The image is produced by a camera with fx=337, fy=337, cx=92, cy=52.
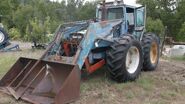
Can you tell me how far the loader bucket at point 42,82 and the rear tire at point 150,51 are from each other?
124 inches

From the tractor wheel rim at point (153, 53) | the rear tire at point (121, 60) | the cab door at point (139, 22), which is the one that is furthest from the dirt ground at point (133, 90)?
the cab door at point (139, 22)

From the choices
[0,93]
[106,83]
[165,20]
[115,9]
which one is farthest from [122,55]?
[165,20]

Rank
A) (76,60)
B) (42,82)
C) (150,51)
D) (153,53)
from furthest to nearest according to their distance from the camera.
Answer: (153,53), (150,51), (76,60), (42,82)

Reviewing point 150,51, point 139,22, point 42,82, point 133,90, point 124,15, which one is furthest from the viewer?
point 139,22

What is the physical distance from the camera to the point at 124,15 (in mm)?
8508

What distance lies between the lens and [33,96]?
6254mm

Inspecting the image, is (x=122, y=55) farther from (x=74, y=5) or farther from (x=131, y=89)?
(x=74, y=5)

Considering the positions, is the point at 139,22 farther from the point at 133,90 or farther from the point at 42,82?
the point at 42,82

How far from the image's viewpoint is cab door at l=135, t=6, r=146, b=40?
910 centimetres

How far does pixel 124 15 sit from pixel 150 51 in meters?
1.34

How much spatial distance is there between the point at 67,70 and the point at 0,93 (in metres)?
1.45

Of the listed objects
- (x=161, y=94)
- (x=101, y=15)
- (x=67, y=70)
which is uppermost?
(x=101, y=15)

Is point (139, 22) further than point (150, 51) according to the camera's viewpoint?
Yes

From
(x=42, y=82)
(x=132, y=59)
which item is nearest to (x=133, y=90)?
(x=132, y=59)
